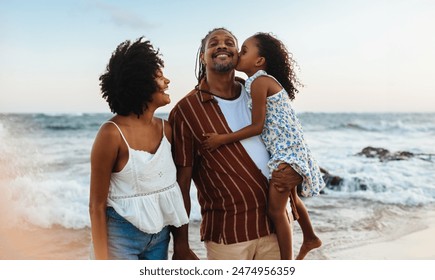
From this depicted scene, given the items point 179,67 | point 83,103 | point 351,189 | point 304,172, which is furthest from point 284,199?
point 83,103

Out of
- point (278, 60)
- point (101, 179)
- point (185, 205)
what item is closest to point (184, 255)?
point (185, 205)

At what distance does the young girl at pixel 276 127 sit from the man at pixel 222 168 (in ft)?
0.18

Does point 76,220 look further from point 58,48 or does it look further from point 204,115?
point 204,115

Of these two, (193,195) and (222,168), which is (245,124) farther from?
(193,195)

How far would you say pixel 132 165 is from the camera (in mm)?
2033

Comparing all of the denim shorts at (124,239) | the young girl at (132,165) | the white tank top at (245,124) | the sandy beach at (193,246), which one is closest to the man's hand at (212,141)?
the white tank top at (245,124)

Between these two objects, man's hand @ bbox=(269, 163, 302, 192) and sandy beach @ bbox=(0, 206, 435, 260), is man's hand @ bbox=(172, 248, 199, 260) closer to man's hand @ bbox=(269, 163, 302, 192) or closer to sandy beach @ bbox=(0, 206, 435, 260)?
man's hand @ bbox=(269, 163, 302, 192)

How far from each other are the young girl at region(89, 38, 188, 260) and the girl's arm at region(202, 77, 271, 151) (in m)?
0.24

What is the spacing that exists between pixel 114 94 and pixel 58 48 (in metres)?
5.14

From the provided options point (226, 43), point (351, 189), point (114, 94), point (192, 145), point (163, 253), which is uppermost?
point (226, 43)

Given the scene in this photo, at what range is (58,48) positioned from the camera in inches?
269

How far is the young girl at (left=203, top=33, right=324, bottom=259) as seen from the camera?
237 cm

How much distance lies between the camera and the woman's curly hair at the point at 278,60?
2633 mm

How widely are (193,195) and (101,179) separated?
Result: 4393 millimetres
